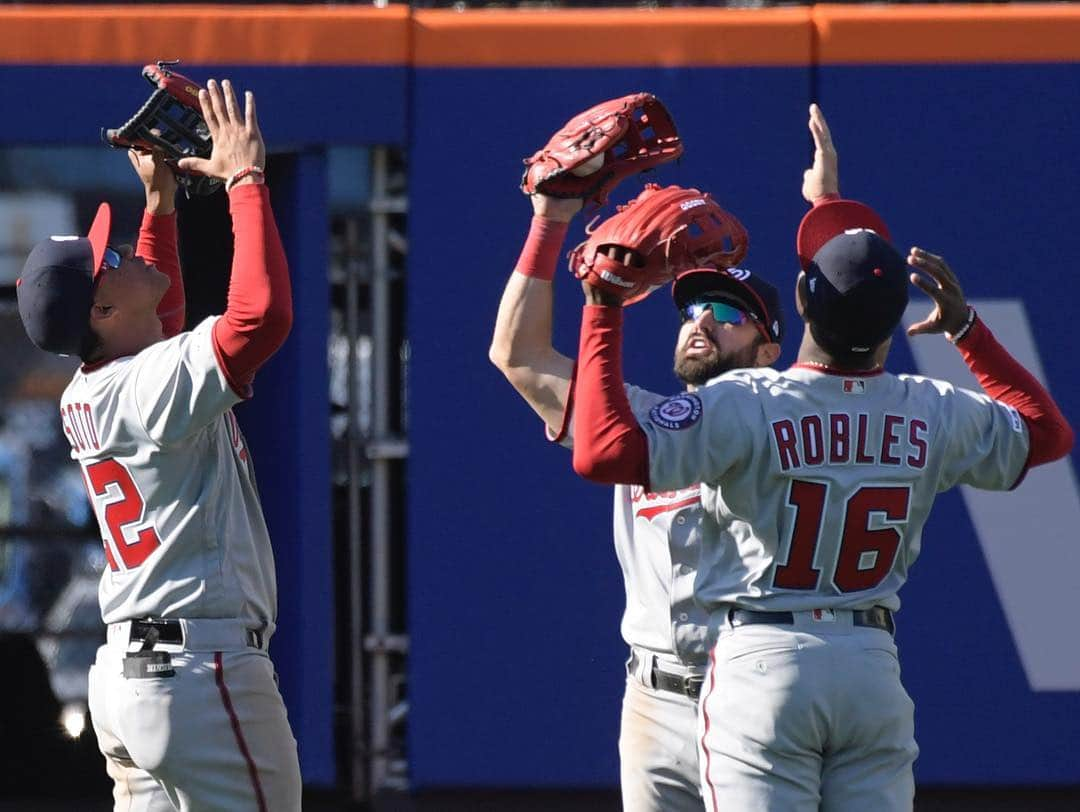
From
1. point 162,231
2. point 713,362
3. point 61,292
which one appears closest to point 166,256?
point 162,231

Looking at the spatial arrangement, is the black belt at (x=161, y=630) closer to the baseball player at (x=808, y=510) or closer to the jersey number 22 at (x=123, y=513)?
the jersey number 22 at (x=123, y=513)

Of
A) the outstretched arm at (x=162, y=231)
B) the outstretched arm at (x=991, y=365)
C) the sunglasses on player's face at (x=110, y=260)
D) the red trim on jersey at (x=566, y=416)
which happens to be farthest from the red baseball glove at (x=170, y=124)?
the outstretched arm at (x=991, y=365)

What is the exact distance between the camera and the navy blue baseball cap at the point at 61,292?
10.6 feet

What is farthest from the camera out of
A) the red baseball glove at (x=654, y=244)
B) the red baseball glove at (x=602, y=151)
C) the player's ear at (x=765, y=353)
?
the player's ear at (x=765, y=353)

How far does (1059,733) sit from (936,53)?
205cm

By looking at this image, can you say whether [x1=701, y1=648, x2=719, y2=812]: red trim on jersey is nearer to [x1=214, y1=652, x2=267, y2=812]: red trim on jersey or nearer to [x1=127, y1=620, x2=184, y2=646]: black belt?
[x1=214, y1=652, x2=267, y2=812]: red trim on jersey

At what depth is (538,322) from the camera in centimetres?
326

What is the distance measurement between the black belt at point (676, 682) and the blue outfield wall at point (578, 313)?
4.98 feet

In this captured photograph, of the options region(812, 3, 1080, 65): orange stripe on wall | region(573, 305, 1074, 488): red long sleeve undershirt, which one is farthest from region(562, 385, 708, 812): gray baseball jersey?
region(812, 3, 1080, 65): orange stripe on wall

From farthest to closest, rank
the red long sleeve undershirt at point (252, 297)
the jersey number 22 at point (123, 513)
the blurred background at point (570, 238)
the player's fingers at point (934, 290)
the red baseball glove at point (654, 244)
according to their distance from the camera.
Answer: the blurred background at point (570, 238), the jersey number 22 at point (123, 513), the red long sleeve undershirt at point (252, 297), the player's fingers at point (934, 290), the red baseball glove at point (654, 244)

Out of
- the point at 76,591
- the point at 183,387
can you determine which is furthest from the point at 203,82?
the point at 183,387

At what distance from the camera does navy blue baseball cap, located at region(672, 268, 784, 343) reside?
3428 millimetres

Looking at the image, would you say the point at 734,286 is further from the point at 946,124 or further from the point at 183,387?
the point at 946,124

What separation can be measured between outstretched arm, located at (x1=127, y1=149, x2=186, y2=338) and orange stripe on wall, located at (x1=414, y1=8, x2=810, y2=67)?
1377 millimetres
